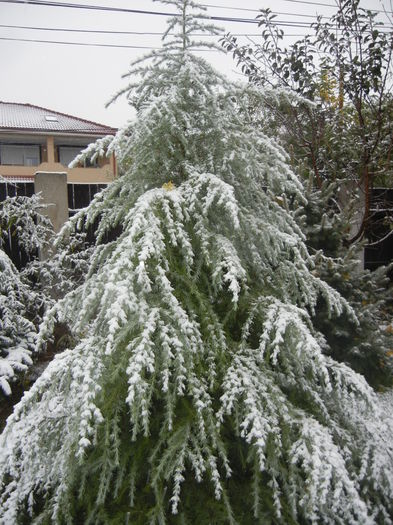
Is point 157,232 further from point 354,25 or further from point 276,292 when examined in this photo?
point 354,25

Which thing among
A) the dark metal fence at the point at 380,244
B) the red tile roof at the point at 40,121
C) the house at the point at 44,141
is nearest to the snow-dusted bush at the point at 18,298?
the dark metal fence at the point at 380,244

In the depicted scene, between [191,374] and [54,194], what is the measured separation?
14.8 ft

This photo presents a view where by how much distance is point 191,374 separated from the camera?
65.3 inches

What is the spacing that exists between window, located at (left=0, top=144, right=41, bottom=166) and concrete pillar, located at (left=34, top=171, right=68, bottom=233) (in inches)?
838

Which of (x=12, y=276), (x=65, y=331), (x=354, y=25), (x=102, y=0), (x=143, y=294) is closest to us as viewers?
(x=143, y=294)

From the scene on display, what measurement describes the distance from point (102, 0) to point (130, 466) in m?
10.3

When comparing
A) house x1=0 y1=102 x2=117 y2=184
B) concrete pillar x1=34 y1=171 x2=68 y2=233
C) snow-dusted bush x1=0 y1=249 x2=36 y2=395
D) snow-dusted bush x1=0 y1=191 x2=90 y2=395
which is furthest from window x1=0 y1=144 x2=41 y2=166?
snow-dusted bush x1=0 y1=249 x2=36 y2=395

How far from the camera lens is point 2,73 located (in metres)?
27.3

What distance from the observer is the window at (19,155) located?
24484mm

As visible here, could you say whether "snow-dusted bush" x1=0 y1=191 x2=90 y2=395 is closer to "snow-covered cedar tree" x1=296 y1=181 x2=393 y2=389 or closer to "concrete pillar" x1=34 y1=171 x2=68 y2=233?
"concrete pillar" x1=34 y1=171 x2=68 y2=233

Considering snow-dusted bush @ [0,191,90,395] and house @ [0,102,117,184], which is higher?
house @ [0,102,117,184]

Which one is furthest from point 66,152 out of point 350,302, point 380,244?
point 350,302

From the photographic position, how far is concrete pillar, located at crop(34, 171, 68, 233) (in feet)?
17.8

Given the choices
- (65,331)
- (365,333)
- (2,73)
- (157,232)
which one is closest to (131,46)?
(65,331)
